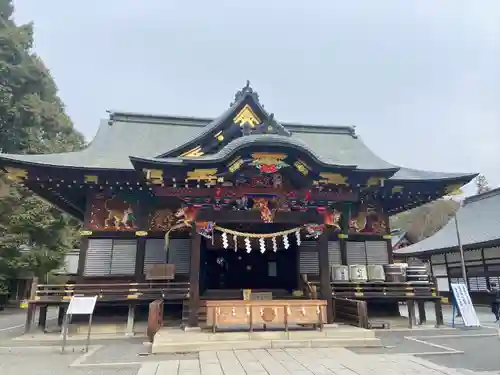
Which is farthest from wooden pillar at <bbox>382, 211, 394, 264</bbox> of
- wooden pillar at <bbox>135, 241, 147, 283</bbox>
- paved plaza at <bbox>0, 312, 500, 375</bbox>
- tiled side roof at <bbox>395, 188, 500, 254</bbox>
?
tiled side roof at <bbox>395, 188, 500, 254</bbox>

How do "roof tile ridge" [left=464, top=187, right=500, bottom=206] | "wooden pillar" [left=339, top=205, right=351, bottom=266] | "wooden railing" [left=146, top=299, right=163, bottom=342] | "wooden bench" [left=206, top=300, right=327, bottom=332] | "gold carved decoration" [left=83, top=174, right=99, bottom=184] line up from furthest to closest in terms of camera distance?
"roof tile ridge" [left=464, top=187, right=500, bottom=206], "wooden pillar" [left=339, top=205, right=351, bottom=266], "gold carved decoration" [left=83, top=174, right=99, bottom=184], "wooden railing" [left=146, top=299, right=163, bottom=342], "wooden bench" [left=206, top=300, right=327, bottom=332]

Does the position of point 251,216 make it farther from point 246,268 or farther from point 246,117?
point 246,268

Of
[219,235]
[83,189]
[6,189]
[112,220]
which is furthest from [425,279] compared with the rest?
[6,189]

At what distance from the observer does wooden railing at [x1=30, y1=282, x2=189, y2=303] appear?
941 centimetres

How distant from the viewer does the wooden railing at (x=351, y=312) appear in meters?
8.39

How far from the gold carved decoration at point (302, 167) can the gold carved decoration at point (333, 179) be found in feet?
1.50

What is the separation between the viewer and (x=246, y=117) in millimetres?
11430

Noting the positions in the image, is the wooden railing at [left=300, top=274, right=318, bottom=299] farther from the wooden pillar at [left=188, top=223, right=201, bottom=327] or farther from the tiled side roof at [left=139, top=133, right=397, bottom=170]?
the tiled side roof at [left=139, top=133, right=397, bottom=170]

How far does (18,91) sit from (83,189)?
51.5 ft

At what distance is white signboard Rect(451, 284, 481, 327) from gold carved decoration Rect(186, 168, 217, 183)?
26.7 feet

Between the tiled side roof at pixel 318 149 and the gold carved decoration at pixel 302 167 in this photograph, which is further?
the gold carved decoration at pixel 302 167

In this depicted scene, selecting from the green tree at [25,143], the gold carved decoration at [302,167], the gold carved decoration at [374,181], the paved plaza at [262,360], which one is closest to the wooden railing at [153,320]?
the paved plaza at [262,360]

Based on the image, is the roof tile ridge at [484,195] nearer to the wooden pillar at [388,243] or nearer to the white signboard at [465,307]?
the wooden pillar at [388,243]

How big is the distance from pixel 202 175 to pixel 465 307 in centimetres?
879
